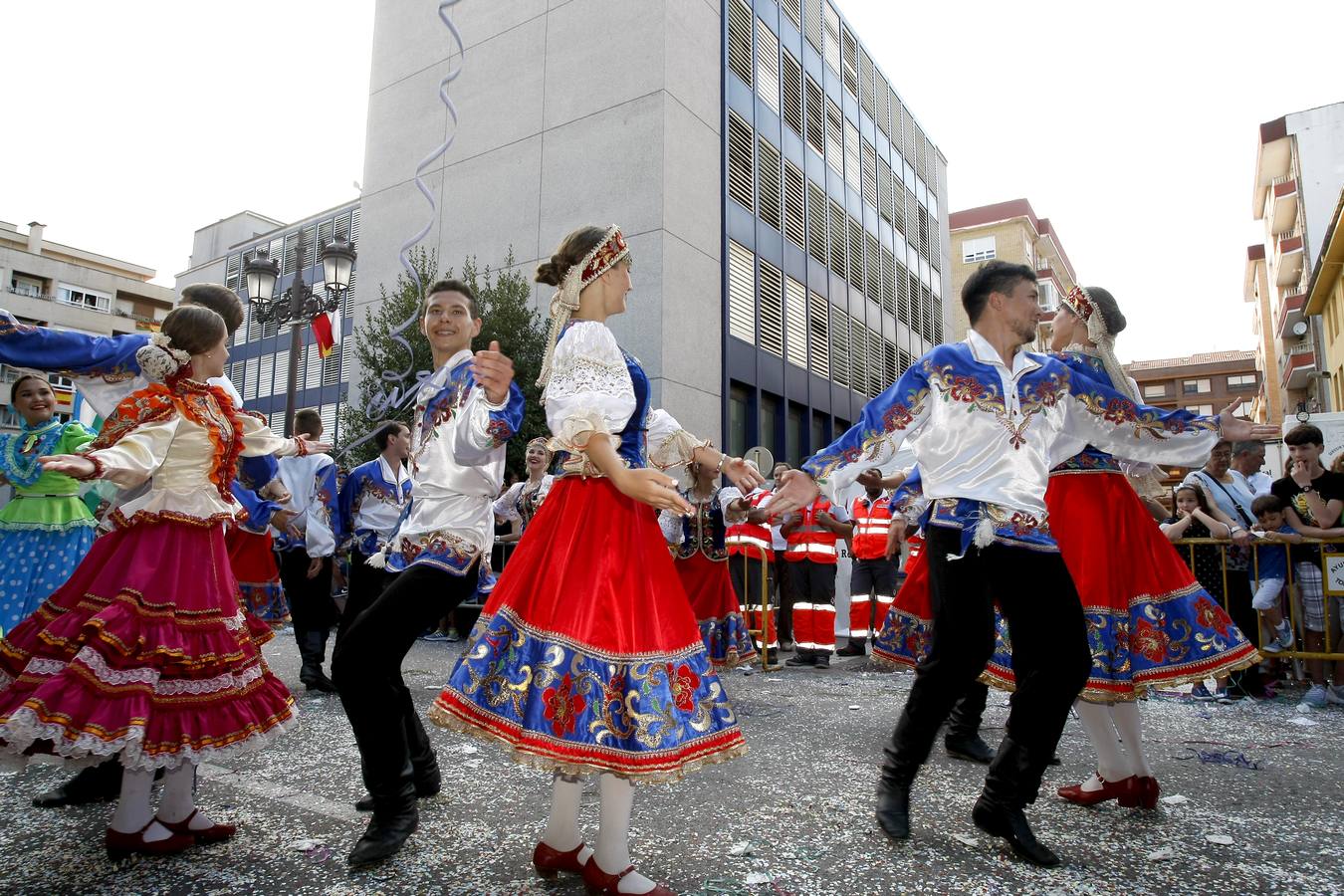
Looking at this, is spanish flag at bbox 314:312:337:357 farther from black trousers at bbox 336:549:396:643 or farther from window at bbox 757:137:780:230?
window at bbox 757:137:780:230

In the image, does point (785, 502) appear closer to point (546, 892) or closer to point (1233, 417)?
point (546, 892)

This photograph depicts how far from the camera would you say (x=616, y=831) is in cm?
250

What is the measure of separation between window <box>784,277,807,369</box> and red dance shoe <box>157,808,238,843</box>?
18777 millimetres

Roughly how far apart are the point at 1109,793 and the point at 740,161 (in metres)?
18.2

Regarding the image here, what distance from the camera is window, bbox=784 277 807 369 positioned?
A: 2108cm

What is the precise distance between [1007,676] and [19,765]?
3.76 m

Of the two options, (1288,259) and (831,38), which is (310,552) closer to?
(831,38)

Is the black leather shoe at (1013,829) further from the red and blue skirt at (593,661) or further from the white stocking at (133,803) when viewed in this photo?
the white stocking at (133,803)

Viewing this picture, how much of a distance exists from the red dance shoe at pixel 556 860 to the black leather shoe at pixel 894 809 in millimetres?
1207

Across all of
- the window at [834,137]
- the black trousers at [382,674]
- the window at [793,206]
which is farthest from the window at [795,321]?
the black trousers at [382,674]

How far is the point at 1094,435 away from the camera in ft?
12.4

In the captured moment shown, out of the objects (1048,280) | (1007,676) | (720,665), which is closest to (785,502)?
(1007,676)

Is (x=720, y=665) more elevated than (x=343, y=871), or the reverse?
(x=720, y=665)

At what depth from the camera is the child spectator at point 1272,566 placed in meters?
6.87
